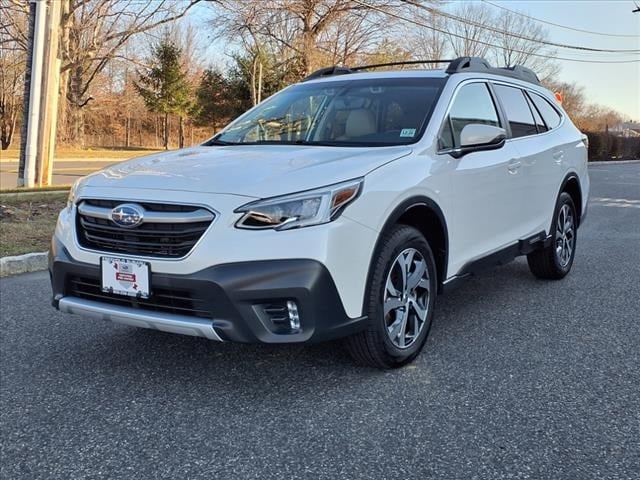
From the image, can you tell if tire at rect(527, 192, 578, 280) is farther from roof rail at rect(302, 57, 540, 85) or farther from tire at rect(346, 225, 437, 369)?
tire at rect(346, 225, 437, 369)

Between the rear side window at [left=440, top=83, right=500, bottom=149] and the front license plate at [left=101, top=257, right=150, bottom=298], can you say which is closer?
the front license plate at [left=101, top=257, right=150, bottom=298]

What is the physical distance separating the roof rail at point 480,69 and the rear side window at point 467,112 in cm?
13

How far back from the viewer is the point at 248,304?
2.84 m

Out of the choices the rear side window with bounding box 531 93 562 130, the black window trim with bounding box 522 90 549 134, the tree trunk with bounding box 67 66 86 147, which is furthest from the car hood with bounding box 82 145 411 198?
the tree trunk with bounding box 67 66 86 147

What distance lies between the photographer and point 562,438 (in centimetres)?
271

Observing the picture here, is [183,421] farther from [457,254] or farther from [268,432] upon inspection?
[457,254]

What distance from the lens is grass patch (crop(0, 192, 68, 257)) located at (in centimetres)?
652

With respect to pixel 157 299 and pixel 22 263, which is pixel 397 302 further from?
pixel 22 263

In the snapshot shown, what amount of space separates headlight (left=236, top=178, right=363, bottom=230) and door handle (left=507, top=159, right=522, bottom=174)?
2001 millimetres

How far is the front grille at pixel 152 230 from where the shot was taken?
2.88m

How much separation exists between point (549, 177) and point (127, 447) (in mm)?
3922

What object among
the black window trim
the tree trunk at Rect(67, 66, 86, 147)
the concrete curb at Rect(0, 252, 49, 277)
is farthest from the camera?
the tree trunk at Rect(67, 66, 86, 147)

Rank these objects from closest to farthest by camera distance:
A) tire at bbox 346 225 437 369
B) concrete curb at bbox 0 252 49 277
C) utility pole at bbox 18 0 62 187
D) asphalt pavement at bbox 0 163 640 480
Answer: asphalt pavement at bbox 0 163 640 480
tire at bbox 346 225 437 369
concrete curb at bbox 0 252 49 277
utility pole at bbox 18 0 62 187

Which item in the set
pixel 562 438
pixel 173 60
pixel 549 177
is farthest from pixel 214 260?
pixel 173 60
